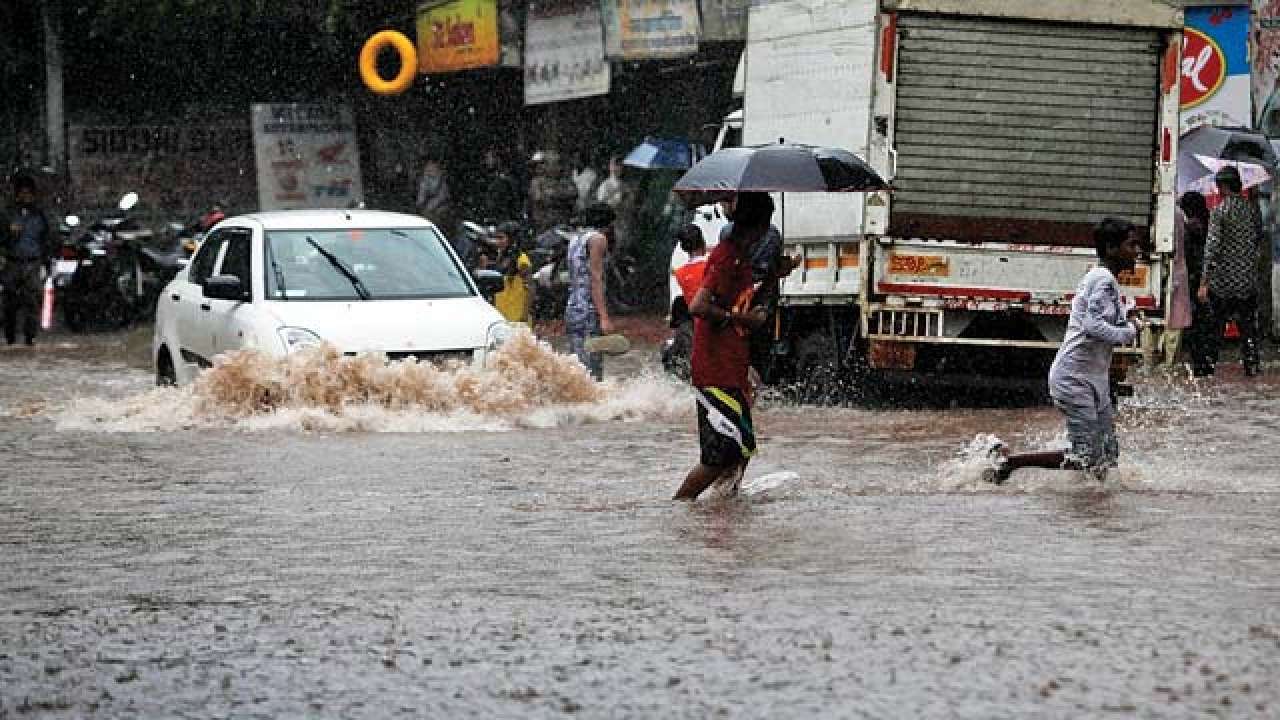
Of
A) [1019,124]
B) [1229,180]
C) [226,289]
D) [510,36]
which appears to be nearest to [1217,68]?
[1229,180]

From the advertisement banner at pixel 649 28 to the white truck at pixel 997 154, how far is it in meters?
8.27

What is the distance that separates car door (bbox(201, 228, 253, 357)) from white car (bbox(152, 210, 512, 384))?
0.03 ft

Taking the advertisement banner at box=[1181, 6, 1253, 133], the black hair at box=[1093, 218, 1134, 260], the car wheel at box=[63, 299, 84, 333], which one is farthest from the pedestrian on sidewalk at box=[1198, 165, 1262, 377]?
the car wheel at box=[63, 299, 84, 333]

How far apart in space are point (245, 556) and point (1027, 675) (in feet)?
12.3

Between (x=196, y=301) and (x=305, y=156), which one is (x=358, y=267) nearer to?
(x=196, y=301)

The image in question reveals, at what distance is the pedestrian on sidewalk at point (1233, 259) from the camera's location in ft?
63.3

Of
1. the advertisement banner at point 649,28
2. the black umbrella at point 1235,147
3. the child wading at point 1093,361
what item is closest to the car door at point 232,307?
the child wading at point 1093,361

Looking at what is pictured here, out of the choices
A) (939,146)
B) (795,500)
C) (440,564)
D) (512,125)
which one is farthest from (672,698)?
(512,125)

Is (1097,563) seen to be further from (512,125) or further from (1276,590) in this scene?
(512,125)

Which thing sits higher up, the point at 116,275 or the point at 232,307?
the point at 232,307

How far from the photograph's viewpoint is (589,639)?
23.2 feet

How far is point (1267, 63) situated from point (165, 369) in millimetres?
11052

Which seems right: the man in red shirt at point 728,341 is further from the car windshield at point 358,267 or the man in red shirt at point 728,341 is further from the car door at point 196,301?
the car door at point 196,301

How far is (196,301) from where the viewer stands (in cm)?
1627
